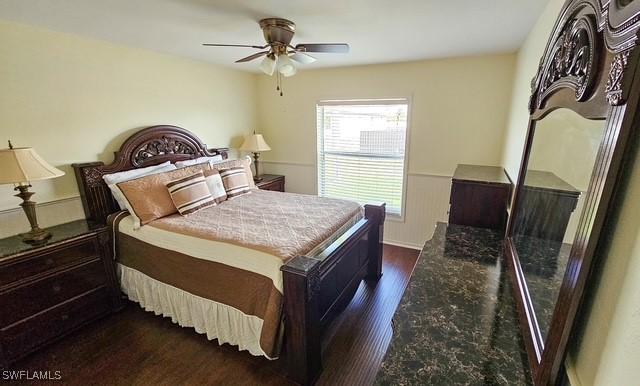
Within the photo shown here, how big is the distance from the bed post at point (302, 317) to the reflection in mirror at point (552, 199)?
1.05 metres

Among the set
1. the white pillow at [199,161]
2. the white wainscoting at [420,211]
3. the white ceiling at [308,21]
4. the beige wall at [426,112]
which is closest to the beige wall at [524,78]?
the white ceiling at [308,21]

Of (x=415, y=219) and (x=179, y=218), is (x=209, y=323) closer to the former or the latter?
(x=179, y=218)

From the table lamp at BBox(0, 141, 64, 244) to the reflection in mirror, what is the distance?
2.89 meters

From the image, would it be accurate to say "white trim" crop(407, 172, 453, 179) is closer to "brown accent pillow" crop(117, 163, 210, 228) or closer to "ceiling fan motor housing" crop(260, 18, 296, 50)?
A: "ceiling fan motor housing" crop(260, 18, 296, 50)

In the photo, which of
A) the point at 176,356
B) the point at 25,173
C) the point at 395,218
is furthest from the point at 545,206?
the point at 25,173

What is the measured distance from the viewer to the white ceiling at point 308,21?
5.67 feet

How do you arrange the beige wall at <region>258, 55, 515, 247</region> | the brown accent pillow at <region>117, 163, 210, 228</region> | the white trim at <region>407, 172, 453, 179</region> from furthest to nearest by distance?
the white trim at <region>407, 172, 453, 179</region> < the beige wall at <region>258, 55, 515, 247</region> < the brown accent pillow at <region>117, 163, 210, 228</region>

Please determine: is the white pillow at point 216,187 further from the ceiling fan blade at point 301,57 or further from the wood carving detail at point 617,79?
the wood carving detail at point 617,79

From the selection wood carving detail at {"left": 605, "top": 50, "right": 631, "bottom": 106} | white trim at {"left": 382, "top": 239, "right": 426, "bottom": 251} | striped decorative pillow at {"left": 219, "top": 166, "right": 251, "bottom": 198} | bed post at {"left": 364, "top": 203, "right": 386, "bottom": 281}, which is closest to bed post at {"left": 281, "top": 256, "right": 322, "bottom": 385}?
bed post at {"left": 364, "top": 203, "right": 386, "bottom": 281}

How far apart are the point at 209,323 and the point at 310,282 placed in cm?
97

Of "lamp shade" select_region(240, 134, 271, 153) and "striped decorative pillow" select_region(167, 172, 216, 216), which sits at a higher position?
"lamp shade" select_region(240, 134, 271, 153)

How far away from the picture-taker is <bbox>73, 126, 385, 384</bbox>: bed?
1705mm

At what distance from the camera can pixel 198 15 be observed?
6.23ft

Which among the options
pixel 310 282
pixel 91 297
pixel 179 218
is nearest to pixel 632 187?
pixel 310 282
